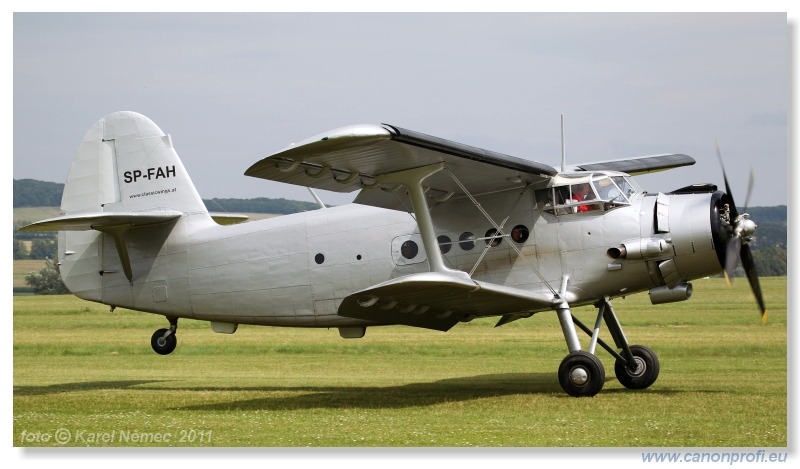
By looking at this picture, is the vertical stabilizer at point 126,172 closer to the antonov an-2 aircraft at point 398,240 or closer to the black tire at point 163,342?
the antonov an-2 aircraft at point 398,240

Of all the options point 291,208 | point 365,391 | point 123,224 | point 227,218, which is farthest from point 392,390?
point 291,208

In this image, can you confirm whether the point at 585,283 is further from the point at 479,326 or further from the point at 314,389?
the point at 479,326

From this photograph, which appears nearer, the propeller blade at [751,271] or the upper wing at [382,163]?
the upper wing at [382,163]

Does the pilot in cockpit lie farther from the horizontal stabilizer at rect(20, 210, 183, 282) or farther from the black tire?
the black tire

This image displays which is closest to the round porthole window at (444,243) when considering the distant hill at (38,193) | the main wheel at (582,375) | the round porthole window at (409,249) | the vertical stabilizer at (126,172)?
the round porthole window at (409,249)

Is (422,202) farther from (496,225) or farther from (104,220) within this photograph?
(104,220)

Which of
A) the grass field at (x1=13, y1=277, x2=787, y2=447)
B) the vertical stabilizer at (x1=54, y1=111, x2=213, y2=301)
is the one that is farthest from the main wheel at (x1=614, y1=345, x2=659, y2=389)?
the vertical stabilizer at (x1=54, y1=111, x2=213, y2=301)

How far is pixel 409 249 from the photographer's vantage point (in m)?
15.4

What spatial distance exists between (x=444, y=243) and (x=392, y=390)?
2.43 metres

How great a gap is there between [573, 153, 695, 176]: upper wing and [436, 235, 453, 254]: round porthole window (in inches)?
112

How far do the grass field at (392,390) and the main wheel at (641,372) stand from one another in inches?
8.3

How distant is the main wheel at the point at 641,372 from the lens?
51.4 feet

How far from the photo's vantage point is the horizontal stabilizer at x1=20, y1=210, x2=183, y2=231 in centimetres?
1574
